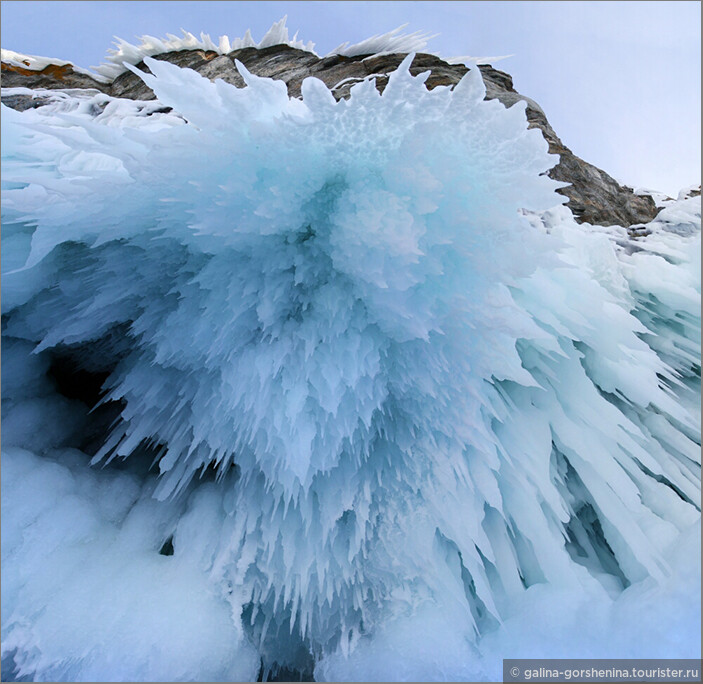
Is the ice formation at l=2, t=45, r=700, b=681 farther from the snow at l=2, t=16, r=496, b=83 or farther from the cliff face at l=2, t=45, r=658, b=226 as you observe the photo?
the snow at l=2, t=16, r=496, b=83

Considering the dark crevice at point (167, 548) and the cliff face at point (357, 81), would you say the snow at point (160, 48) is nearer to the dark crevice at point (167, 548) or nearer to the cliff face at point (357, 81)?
the cliff face at point (357, 81)

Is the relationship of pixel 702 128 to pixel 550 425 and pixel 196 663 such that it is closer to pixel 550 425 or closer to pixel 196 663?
pixel 550 425

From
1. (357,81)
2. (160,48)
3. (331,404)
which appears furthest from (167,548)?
(160,48)

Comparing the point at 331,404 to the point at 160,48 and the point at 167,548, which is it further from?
the point at 160,48

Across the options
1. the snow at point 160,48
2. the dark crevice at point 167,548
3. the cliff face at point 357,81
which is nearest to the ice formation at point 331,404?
the dark crevice at point 167,548

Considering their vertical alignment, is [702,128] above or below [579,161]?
above

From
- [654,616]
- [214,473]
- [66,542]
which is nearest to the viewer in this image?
[654,616]

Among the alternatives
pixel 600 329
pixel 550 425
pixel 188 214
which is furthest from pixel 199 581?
pixel 600 329
